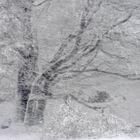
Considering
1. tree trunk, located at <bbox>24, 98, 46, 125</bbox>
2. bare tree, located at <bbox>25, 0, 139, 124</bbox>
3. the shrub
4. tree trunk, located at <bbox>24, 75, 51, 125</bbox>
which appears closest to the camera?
the shrub

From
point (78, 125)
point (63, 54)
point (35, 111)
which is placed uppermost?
point (63, 54)

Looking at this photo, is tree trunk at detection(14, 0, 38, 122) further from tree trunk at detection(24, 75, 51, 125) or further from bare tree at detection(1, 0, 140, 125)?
tree trunk at detection(24, 75, 51, 125)

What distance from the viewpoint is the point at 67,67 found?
1159 cm

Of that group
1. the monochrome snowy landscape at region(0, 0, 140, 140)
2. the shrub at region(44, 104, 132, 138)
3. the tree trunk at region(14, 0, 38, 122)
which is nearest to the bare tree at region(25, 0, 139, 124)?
the monochrome snowy landscape at region(0, 0, 140, 140)

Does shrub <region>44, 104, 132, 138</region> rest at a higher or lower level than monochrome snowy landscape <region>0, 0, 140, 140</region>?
lower

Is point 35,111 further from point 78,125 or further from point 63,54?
point 63,54

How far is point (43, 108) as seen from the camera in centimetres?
1222

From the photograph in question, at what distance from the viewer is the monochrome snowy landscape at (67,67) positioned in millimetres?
10781

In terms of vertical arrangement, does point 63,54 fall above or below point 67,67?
above

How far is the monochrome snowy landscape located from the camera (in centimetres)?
1078

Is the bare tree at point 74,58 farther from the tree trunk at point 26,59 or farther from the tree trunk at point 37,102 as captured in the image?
the tree trunk at point 26,59

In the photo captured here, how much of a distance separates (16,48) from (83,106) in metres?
3.05

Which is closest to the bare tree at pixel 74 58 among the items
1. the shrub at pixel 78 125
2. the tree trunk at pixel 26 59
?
the tree trunk at pixel 26 59

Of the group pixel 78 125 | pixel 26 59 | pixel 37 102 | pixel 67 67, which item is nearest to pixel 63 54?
pixel 67 67
